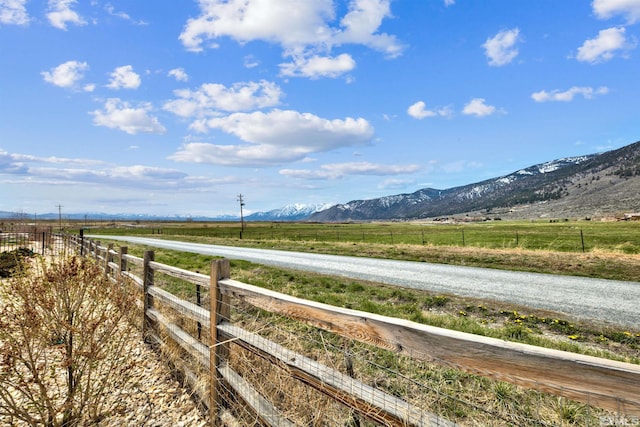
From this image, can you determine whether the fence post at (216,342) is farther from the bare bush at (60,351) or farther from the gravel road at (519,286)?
the gravel road at (519,286)

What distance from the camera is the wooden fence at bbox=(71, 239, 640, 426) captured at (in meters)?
1.53

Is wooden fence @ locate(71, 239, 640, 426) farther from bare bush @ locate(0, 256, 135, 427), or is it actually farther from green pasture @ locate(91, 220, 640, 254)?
green pasture @ locate(91, 220, 640, 254)

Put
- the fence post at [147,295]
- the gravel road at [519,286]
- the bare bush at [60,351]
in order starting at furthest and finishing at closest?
the gravel road at [519,286], the fence post at [147,295], the bare bush at [60,351]

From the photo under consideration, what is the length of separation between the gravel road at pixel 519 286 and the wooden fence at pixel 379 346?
8.85m

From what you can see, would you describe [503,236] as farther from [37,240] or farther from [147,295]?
[37,240]

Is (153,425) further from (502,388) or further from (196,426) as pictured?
(502,388)

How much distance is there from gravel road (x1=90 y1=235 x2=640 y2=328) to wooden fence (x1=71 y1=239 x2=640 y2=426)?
8.85 meters

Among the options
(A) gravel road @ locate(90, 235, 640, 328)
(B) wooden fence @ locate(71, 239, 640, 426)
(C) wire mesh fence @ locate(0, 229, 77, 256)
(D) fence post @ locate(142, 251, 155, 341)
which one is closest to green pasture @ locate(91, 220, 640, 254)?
(A) gravel road @ locate(90, 235, 640, 328)

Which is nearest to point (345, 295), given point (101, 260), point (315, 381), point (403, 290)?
point (403, 290)

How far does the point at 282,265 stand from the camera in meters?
17.7

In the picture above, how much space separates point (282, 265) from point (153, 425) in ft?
42.9

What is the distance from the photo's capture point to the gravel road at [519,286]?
9500 mm

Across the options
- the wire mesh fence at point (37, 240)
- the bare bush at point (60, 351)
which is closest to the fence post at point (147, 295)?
the bare bush at point (60, 351)

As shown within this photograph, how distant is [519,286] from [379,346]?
1260 cm
